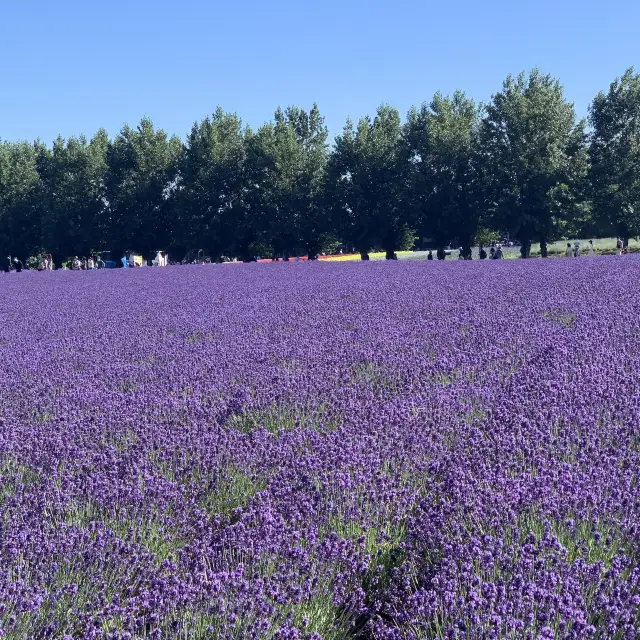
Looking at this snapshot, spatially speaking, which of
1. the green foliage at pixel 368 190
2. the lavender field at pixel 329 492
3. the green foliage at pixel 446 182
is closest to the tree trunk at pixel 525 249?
the green foliage at pixel 446 182

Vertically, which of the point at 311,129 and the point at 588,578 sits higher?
the point at 311,129

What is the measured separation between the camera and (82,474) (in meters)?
3.37

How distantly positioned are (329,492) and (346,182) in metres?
42.2

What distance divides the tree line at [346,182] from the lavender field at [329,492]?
33.9 metres

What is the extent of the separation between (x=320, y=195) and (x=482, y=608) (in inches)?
1699

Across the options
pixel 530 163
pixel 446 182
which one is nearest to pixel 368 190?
pixel 446 182

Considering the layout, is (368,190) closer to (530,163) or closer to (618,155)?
(530,163)

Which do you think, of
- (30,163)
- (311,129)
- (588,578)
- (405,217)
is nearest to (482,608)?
(588,578)

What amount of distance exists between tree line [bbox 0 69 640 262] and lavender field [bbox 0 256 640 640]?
33923mm

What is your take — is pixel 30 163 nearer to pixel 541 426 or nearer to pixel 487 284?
pixel 487 284

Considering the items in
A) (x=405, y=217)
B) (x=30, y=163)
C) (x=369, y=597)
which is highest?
(x=30, y=163)

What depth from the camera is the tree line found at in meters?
39.2

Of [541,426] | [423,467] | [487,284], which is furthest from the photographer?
[487,284]

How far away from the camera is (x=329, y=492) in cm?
300
